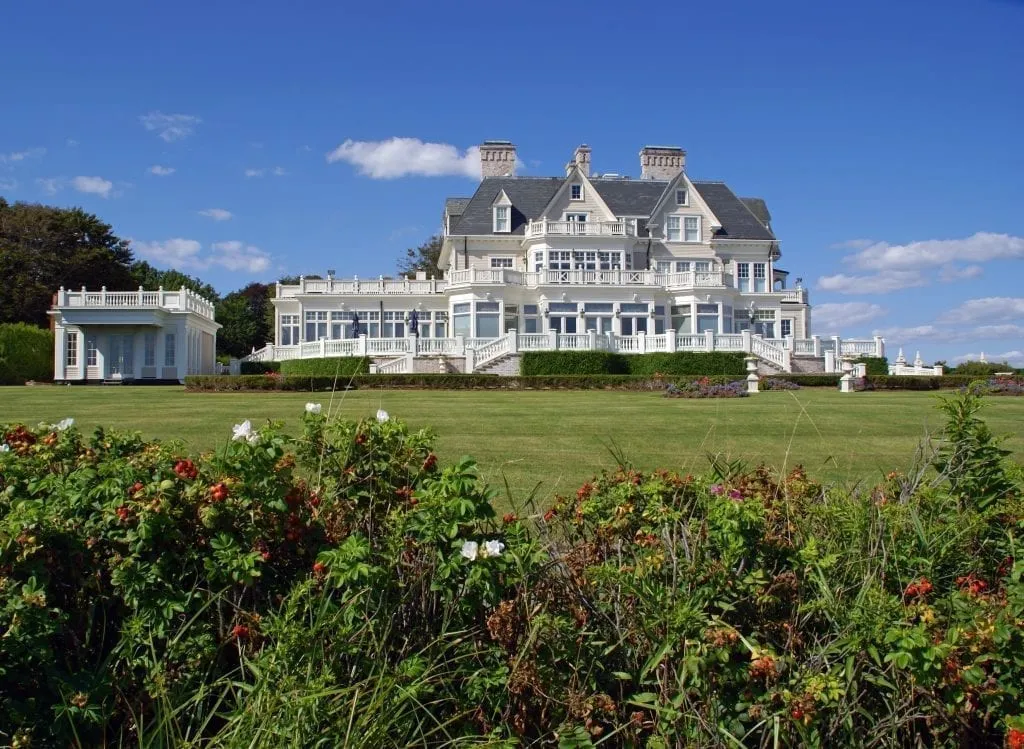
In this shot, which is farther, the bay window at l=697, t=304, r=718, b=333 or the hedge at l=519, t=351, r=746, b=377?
the bay window at l=697, t=304, r=718, b=333

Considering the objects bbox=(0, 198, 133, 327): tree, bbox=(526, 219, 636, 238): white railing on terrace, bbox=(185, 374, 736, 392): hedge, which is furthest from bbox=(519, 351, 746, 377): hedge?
bbox=(0, 198, 133, 327): tree

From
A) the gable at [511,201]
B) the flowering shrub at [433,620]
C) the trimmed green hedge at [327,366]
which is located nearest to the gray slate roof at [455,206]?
the gable at [511,201]

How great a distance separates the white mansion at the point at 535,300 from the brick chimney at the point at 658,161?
2551mm

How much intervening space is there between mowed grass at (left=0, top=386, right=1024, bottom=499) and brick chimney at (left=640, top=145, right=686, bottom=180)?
1400 inches

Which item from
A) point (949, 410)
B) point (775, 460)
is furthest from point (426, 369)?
point (949, 410)

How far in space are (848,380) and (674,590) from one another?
27133 millimetres

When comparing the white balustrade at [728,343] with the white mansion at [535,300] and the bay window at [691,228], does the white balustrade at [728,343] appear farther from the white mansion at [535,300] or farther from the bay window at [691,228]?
the bay window at [691,228]

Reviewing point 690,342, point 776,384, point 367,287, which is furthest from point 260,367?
point 776,384

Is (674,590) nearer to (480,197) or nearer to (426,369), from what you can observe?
(426,369)

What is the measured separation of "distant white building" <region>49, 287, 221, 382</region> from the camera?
41031mm

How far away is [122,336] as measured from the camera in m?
42.5

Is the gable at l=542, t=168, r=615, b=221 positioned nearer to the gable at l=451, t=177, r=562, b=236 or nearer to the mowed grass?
the gable at l=451, t=177, r=562, b=236

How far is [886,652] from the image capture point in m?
3.09

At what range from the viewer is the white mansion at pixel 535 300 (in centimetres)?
3722
